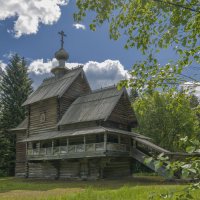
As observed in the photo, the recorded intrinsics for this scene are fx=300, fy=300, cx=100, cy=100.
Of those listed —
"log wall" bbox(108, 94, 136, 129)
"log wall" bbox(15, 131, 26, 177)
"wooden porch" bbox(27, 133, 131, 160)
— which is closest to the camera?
"wooden porch" bbox(27, 133, 131, 160)

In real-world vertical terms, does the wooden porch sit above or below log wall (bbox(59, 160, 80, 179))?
above

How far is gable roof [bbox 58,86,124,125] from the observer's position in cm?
2614

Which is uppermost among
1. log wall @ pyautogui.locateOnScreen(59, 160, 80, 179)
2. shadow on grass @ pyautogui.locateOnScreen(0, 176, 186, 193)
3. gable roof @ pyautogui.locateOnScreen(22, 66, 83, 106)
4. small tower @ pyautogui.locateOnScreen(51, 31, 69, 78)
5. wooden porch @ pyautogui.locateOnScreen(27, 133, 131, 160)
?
small tower @ pyautogui.locateOnScreen(51, 31, 69, 78)

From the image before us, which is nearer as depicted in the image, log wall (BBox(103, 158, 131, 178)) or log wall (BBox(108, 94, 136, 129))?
log wall (BBox(103, 158, 131, 178))

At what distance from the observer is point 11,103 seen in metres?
44.7

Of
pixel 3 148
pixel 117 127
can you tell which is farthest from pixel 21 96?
pixel 117 127

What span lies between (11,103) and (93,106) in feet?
68.9

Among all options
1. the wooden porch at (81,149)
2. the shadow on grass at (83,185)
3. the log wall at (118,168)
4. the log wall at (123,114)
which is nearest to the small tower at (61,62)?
the wooden porch at (81,149)

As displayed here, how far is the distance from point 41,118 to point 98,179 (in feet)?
35.6

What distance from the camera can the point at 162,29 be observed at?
510 cm

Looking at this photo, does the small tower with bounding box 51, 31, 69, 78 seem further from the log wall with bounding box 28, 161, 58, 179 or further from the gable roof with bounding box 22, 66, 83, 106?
the log wall with bounding box 28, 161, 58, 179

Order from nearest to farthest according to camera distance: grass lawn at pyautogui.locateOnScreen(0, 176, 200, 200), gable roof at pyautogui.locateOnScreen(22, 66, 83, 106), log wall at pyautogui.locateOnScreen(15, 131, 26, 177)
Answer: grass lawn at pyautogui.locateOnScreen(0, 176, 200, 200)
gable roof at pyautogui.locateOnScreen(22, 66, 83, 106)
log wall at pyautogui.locateOnScreen(15, 131, 26, 177)

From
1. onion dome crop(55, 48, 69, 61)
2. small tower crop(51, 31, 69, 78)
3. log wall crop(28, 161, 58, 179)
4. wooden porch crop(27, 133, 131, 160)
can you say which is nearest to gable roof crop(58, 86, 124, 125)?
wooden porch crop(27, 133, 131, 160)

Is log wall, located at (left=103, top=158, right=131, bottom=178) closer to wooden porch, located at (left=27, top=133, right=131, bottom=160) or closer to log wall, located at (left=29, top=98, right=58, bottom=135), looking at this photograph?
wooden porch, located at (left=27, top=133, right=131, bottom=160)
